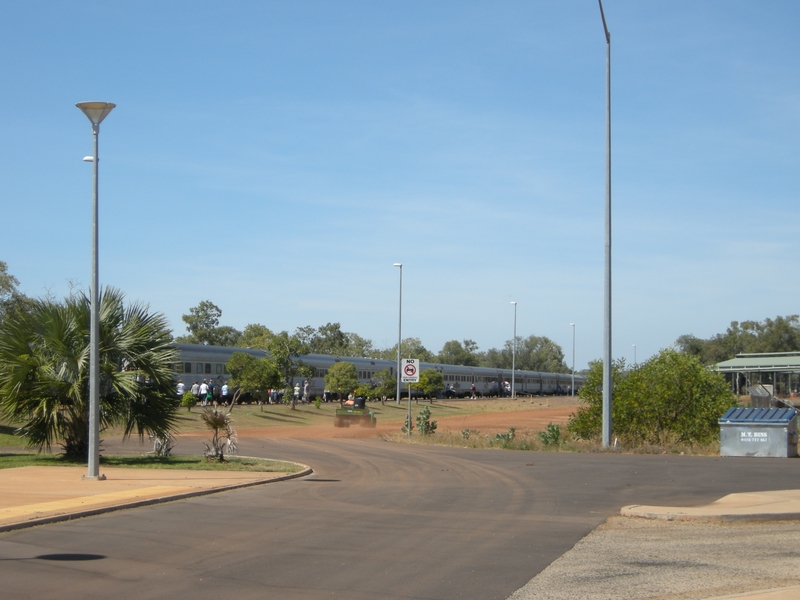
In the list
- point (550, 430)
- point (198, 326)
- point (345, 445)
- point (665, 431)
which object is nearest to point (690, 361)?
point (665, 431)

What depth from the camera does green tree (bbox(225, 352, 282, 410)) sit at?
137 feet

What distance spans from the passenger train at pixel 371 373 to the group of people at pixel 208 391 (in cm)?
69

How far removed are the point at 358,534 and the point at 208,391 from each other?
33.0 metres

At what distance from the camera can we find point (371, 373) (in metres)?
66.4

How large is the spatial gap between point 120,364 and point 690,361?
1550cm

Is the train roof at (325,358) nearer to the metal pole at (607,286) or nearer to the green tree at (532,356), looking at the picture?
the metal pole at (607,286)

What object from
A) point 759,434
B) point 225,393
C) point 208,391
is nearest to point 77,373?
point 759,434

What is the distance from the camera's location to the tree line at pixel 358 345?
3801 inches

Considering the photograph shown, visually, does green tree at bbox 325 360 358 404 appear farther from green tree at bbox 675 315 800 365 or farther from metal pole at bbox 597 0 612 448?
green tree at bbox 675 315 800 365

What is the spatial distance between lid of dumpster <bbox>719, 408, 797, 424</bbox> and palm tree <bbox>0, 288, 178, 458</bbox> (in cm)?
1257

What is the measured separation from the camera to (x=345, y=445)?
900 inches

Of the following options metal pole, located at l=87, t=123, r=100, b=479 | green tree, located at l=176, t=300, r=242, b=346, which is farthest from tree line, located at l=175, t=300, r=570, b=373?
metal pole, located at l=87, t=123, r=100, b=479

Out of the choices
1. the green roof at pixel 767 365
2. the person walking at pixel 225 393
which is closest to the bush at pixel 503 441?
the person walking at pixel 225 393

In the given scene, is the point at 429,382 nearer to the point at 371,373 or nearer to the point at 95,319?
the point at 371,373
